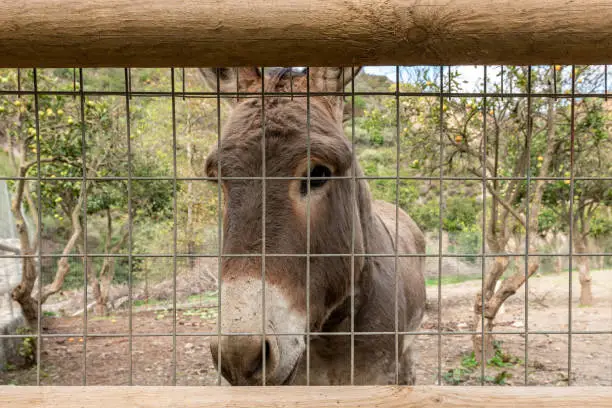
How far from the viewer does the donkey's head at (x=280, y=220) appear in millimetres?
2045

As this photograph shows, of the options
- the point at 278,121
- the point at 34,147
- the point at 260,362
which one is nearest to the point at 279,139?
the point at 278,121

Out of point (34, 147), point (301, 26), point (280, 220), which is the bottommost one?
point (280, 220)

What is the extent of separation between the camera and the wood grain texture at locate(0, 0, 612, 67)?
1.39 metres

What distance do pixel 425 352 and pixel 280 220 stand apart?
20.1 ft

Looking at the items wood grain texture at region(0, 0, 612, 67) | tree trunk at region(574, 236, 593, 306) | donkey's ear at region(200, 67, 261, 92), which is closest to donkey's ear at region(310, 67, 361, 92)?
donkey's ear at region(200, 67, 261, 92)

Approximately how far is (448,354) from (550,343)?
1848 mm

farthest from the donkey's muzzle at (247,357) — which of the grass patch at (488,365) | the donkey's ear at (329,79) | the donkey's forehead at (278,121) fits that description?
the grass patch at (488,365)

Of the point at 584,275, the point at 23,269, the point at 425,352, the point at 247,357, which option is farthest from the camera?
the point at 584,275

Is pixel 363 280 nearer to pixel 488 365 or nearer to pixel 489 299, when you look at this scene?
pixel 489 299

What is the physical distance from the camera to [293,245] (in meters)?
2.47

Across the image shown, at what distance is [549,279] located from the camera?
12617mm

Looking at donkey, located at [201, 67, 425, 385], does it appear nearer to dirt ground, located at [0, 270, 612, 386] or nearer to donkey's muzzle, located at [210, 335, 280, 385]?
donkey's muzzle, located at [210, 335, 280, 385]

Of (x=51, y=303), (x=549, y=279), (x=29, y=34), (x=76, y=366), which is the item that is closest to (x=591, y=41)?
(x=29, y=34)

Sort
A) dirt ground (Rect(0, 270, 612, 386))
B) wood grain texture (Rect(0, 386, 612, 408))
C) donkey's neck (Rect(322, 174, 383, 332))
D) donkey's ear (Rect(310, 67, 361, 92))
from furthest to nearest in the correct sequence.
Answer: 1. dirt ground (Rect(0, 270, 612, 386))
2. donkey's neck (Rect(322, 174, 383, 332))
3. donkey's ear (Rect(310, 67, 361, 92))
4. wood grain texture (Rect(0, 386, 612, 408))
